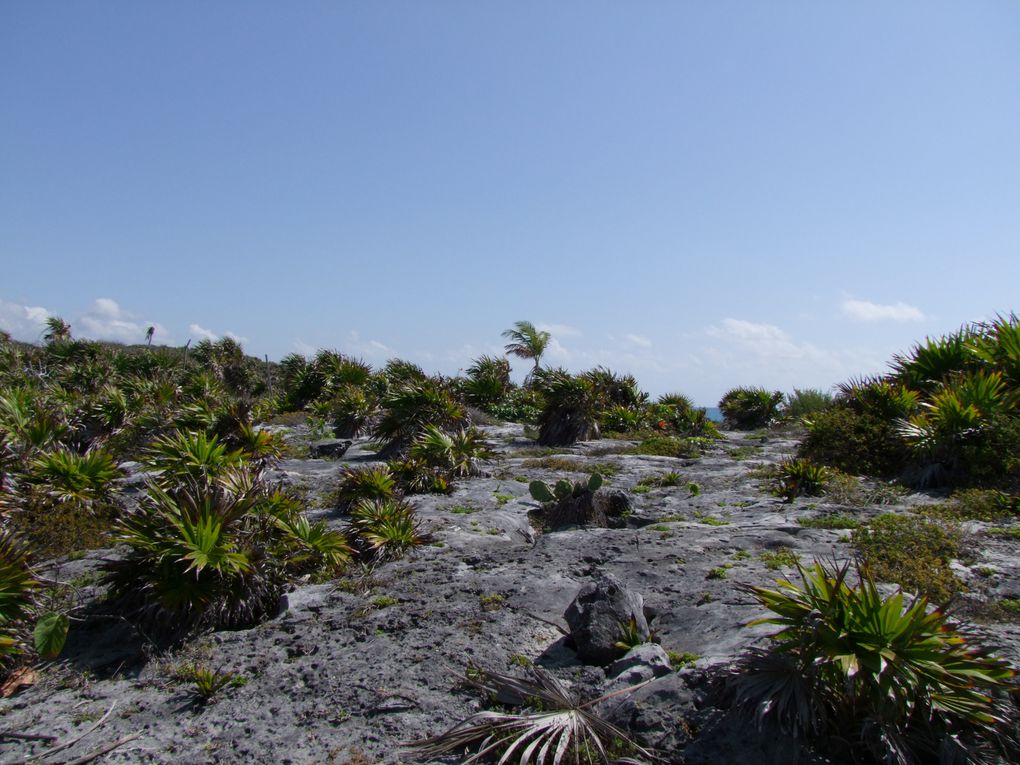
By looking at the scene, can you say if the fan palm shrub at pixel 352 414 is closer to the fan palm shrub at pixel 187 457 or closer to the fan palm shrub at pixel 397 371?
the fan palm shrub at pixel 397 371

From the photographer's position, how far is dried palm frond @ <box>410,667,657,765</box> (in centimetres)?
343

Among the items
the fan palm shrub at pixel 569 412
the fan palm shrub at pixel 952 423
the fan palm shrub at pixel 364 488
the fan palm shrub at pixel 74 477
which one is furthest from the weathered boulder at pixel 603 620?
the fan palm shrub at pixel 569 412

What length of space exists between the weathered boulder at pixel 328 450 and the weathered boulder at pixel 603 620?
10355mm

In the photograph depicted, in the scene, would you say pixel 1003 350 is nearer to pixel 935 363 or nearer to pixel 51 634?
pixel 935 363

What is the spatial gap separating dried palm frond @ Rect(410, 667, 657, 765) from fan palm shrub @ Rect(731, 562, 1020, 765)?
0.76 metres

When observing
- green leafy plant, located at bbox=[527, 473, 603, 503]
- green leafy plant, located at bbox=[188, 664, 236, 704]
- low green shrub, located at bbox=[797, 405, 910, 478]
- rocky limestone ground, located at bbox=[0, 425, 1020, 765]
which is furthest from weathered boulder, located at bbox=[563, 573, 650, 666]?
low green shrub, located at bbox=[797, 405, 910, 478]

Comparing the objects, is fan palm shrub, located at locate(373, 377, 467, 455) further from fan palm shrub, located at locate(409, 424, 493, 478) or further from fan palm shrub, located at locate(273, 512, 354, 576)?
fan palm shrub, located at locate(273, 512, 354, 576)

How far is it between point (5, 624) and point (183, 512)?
139cm

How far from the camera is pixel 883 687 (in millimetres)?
2980

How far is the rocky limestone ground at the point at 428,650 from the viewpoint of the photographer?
387cm

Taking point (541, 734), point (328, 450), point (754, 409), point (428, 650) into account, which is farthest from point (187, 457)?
point (754, 409)

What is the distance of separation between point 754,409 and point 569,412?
9671 millimetres

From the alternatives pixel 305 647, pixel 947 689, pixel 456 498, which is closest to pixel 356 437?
pixel 456 498

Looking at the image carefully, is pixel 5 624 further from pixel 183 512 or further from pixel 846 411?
pixel 846 411
